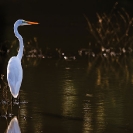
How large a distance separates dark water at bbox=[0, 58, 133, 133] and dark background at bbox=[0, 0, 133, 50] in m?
7.13

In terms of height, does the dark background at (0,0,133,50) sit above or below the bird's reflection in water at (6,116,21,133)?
above

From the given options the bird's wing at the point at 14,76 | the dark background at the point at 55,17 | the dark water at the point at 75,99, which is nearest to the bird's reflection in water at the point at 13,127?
the dark water at the point at 75,99

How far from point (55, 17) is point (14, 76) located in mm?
19947

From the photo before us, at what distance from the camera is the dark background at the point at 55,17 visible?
23234mm

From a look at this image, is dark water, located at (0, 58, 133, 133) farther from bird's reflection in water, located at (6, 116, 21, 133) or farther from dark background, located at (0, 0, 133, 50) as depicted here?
dark background, located at (0, 0, 133, 50)

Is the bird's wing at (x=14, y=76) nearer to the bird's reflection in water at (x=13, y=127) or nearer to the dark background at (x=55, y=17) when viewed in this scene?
the bird's reflection in water at (x=13, y=127)

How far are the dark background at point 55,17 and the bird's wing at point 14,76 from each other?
1149 cm

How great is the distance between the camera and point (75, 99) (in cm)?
1029

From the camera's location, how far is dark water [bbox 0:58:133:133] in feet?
26.7

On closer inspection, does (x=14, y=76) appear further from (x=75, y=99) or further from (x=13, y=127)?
(x=13, y=127)

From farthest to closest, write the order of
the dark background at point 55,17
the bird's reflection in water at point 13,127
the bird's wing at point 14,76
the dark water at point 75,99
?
the dark background at point 55,17
the bird's wing at point 14,76
the dark water at point 75,99
the bird's reflection in water at point 13,127

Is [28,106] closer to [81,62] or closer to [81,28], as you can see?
[81,62]

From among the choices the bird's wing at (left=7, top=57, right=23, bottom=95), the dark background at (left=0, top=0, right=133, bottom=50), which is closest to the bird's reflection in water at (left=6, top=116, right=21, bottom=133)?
the bird's wing at (left=7, top=57, right=23, bottom=95)

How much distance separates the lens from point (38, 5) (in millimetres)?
31922
